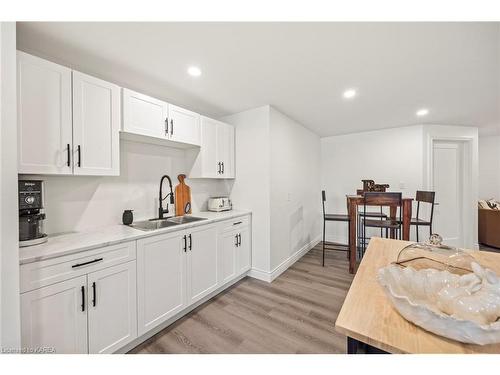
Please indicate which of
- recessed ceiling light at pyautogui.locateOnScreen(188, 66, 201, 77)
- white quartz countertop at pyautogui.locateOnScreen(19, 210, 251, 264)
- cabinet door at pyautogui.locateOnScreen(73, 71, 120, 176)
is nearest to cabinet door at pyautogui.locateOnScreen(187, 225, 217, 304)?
white quartz countertop at pyautogui.locateOnScreen(19, 210, 251, 264)

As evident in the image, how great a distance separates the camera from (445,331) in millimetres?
552

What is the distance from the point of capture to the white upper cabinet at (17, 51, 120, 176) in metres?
1.24

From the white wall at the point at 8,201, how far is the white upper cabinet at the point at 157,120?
2.38 feet

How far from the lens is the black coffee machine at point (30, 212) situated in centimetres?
119

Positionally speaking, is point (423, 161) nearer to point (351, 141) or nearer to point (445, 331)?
point (351, 141)

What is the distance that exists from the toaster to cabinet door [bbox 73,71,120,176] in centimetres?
128

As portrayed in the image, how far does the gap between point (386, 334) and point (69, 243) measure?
1.75 meters

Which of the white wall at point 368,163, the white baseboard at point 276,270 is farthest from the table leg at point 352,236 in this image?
the white wall at point 368,163

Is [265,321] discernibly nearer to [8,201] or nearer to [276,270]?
[276,270]

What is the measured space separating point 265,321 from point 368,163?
134 inches

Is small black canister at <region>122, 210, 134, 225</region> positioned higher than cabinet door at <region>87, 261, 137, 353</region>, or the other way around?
small black canister at <region>122, 210, 134, 225</region>

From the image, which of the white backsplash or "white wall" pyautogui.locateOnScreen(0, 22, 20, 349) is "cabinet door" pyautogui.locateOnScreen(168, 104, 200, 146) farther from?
Answer: "white wall" pyautogui.locateOnScreen(0, 22, 20, 349)

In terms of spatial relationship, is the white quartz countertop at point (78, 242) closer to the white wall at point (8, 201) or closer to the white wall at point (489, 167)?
the white wall at point (8, 201)
